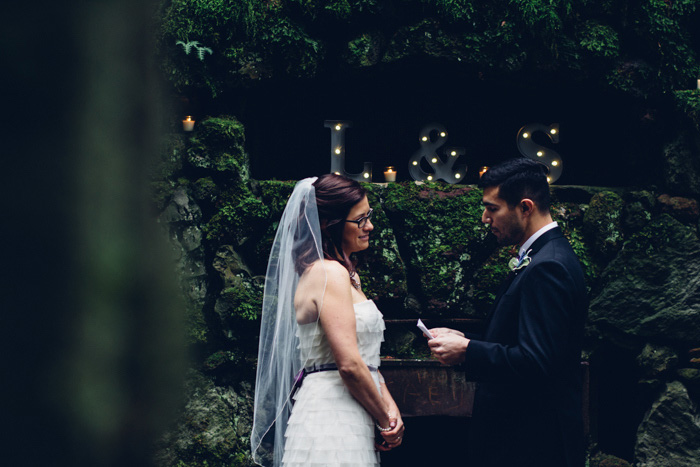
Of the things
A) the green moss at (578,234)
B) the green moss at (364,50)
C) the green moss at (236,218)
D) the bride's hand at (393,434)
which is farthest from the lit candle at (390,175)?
the bride's hand at (393,434)

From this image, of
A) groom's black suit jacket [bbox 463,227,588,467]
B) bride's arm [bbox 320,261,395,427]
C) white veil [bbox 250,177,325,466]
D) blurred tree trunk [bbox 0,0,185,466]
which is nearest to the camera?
blurred tree trunk [bbox 0,0,185,466]

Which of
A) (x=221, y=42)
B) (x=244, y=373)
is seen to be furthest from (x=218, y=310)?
(x=221, y=42)

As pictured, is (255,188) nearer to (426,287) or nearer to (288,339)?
(426,287)

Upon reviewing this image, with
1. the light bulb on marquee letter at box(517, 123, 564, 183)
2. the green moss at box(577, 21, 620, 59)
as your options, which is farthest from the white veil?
the green moss at box(577, 21, 620, 59)

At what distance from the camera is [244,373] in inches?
162

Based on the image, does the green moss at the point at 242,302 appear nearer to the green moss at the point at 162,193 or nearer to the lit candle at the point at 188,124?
the green moss at the point at 162,193

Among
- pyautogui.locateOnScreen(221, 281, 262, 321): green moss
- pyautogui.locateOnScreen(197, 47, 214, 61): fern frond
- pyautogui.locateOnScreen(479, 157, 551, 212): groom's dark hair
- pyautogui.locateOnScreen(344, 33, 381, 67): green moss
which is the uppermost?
pyautogui.locateOnScreen(344, 33, 381, 67): green moss

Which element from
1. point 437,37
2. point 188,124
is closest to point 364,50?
point 437,37

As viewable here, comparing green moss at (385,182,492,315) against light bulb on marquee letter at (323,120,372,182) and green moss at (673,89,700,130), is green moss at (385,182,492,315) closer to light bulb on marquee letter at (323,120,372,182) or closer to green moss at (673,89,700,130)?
light bulb on marquee letter at (323,120,372,182)

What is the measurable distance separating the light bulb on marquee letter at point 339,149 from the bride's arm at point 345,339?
90.0 inches

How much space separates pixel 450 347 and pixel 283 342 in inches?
30.8

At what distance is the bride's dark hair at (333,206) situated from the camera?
96.8 inches

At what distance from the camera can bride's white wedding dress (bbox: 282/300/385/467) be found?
7.16 feet

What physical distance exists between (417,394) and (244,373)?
132 centimetres
